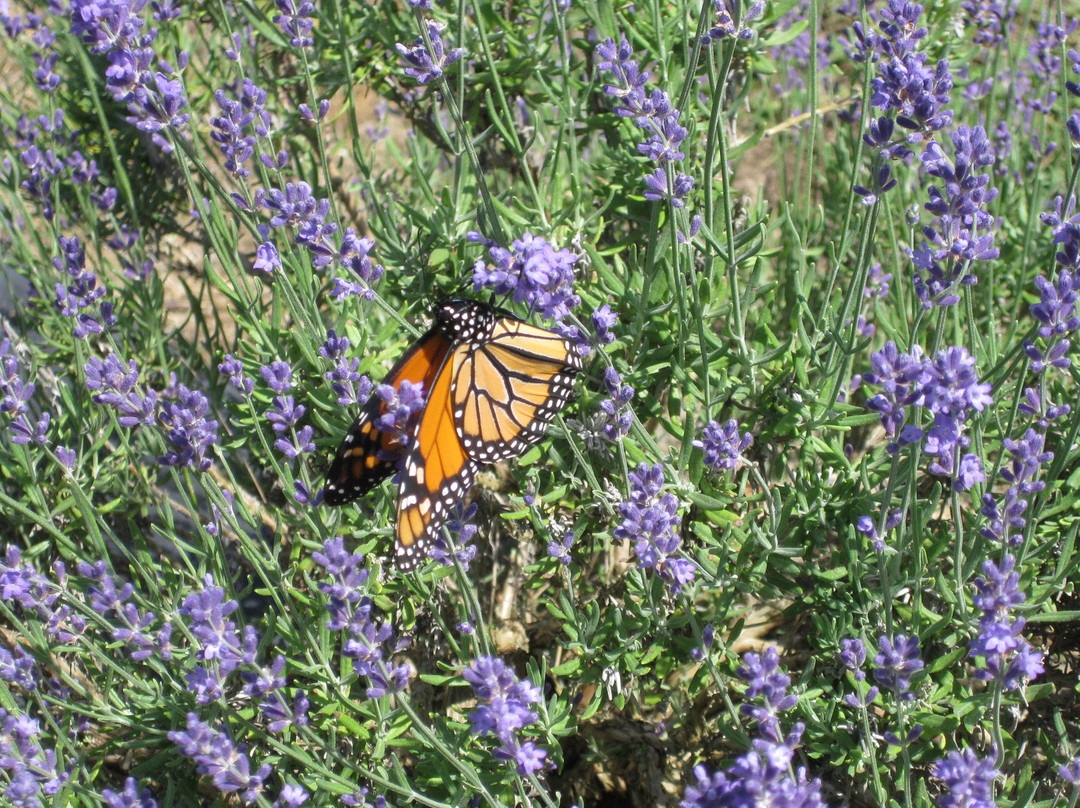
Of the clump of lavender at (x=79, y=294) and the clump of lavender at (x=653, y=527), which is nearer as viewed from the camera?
the clump of lavender at (x=653, y=527)

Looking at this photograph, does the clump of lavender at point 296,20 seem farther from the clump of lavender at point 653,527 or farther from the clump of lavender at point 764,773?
the clump of lavender at point 764,773

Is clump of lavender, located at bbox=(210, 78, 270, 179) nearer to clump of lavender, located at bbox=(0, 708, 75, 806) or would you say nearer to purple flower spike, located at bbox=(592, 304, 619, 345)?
purple flower spike, located at bbox=(592, 304, 619, 345)

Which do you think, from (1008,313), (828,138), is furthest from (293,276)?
(828,138)

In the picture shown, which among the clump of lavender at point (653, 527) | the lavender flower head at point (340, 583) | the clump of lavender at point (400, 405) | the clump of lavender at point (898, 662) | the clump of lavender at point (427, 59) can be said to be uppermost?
the clump of lavender at point (427, 59)

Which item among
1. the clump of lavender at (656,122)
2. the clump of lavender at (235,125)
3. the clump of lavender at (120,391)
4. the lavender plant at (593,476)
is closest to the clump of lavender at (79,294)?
the lavender plant at (593,476)

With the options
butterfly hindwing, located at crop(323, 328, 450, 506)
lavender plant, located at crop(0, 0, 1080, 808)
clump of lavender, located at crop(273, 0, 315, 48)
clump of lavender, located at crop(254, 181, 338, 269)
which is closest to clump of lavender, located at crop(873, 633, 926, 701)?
lavender plant, located at crop(0, 0, 1080, 808)

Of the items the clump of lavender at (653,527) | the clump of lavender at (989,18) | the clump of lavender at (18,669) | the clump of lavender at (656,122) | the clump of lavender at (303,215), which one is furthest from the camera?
the clump of lavender at (989,18)

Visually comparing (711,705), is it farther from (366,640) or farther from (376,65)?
(376,65)
